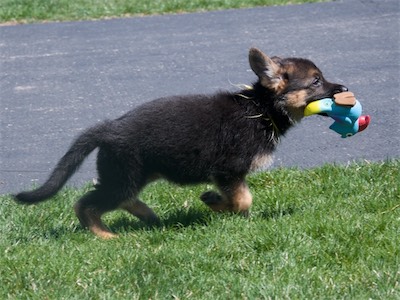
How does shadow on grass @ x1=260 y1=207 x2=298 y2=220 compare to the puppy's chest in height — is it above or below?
below

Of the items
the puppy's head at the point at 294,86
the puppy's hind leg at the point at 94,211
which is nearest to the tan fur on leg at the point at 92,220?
the puppy's hind leg at the point at 94,211

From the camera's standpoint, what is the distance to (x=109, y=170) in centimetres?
659

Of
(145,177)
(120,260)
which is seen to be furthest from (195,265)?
(145,177)

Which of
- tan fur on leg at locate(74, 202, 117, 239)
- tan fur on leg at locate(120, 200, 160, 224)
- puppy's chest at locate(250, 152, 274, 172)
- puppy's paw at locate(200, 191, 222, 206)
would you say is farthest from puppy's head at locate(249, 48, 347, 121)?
tan fur on leg at locate(74, 202, 117, 239)

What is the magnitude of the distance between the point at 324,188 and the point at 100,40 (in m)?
5.97

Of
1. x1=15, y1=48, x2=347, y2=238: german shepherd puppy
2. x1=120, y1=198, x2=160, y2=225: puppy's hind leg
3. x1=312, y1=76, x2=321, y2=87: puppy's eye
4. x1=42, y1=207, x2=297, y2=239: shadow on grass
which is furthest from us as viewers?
x1=312, y1=76, x2=321, y2=87: puppy's eye

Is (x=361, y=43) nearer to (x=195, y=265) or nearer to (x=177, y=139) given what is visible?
(x=177, y=139)

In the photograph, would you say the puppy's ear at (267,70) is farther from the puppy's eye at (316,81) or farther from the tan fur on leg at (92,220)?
the tan fur on leg at (92,220)

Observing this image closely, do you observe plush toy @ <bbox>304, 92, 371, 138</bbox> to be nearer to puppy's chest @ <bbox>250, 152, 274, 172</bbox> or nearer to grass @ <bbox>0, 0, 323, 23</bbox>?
puppy's chest @ <bbox>250, 152, 274, 172</bbox>

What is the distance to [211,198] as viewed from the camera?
6902 mm

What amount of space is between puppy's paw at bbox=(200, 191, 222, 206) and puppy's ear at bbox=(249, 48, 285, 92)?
0.86 m

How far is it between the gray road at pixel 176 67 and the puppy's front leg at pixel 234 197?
154 cm

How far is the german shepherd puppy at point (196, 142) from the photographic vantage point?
21.5ft

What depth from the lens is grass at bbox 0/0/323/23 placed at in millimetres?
13734
